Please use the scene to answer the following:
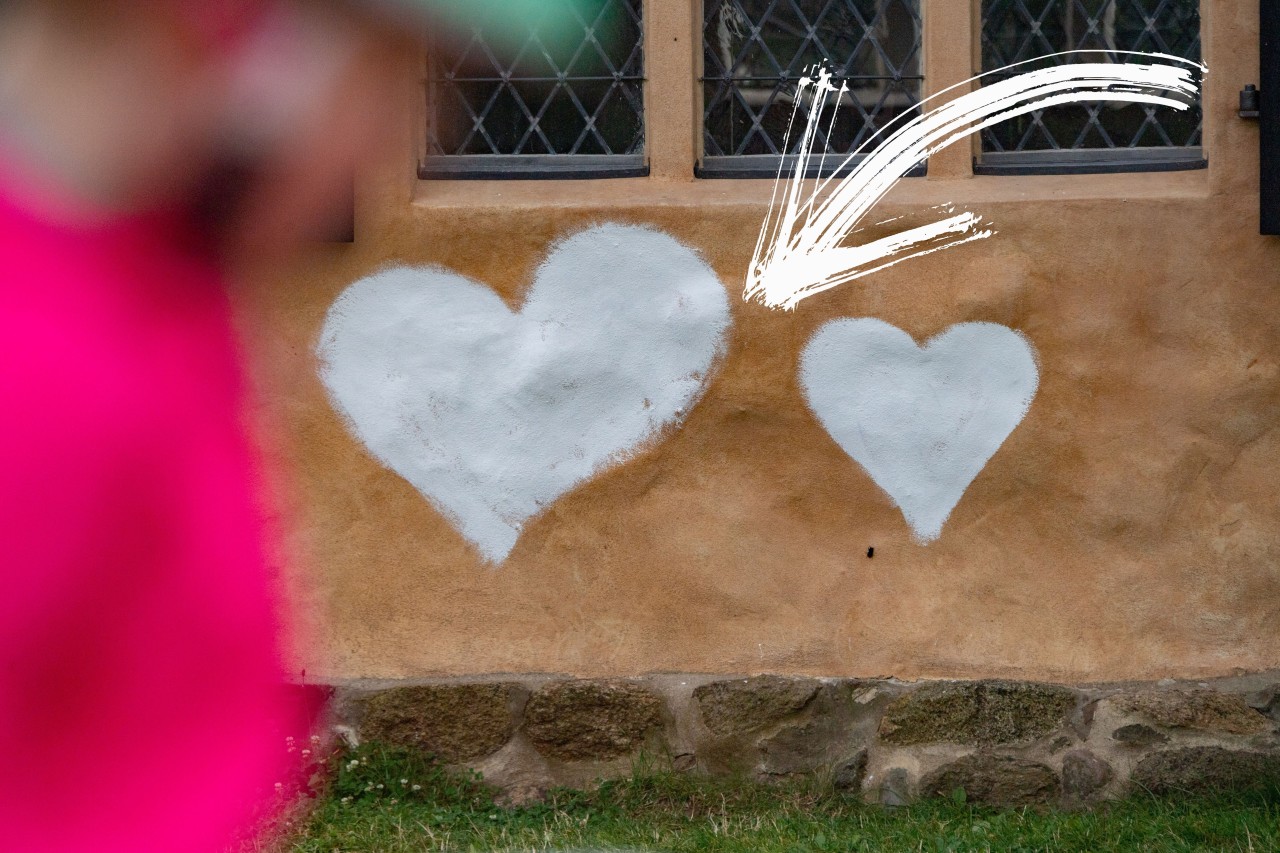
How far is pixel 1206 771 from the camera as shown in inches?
155

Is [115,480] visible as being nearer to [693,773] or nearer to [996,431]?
[693,773]

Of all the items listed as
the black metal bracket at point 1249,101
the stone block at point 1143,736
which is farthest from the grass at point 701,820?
the black metal bracket at point 1249,101

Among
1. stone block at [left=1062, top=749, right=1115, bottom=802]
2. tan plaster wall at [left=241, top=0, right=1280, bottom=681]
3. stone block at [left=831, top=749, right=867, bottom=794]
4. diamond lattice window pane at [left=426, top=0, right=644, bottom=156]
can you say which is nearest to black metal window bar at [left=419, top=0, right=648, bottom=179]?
diamond lattice window pane at [left=426, top=0, right=644, bottom=156]

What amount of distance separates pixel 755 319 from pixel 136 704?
2190 millimetres

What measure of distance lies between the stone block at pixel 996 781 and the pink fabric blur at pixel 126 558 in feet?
6.54

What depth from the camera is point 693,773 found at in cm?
405

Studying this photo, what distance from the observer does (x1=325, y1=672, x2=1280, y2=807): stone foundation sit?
3949 mm

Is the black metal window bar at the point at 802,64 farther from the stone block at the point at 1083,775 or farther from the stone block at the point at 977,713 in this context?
the stone block at the point at 1083,775

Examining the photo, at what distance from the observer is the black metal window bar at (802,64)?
4156 mm

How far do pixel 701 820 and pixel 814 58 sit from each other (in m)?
2.34

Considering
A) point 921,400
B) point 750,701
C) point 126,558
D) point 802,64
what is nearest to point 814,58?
point 802,64

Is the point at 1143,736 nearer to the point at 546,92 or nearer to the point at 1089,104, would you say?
the point at 1089,104

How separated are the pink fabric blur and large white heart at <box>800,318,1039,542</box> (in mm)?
1824

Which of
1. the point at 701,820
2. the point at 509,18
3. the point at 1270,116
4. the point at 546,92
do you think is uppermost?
the point at 509,18
